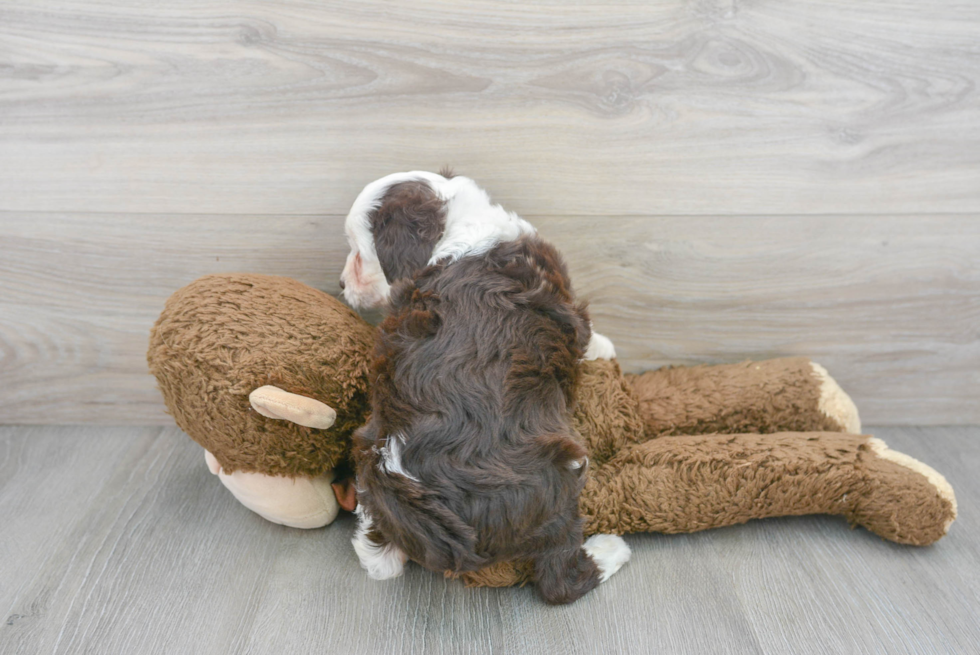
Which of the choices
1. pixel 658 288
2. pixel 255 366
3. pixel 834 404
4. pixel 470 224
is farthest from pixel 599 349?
pixel 255 366

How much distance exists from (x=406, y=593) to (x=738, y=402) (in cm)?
76

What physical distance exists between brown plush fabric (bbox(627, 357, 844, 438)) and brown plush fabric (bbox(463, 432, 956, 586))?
Answer: 12 cm

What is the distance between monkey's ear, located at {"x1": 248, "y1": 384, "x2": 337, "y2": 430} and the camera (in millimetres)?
1008

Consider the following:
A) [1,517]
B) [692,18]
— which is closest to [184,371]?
[1,517]

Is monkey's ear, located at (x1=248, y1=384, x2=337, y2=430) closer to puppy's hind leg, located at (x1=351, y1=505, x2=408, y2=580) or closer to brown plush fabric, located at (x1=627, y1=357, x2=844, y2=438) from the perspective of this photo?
puppy's hind leg, located at (x1=351, y1=505, x2=408, y2=580)

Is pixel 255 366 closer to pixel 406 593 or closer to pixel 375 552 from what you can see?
pixel 375 552

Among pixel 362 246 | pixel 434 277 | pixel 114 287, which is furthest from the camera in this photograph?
pixel 114 287

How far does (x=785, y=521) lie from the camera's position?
4.10 feet

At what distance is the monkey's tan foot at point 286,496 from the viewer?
1172 millimetres

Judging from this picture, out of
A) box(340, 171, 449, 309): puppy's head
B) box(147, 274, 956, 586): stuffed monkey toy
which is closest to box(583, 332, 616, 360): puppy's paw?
box(147, 274, 956, 586): stuffed monkey toy

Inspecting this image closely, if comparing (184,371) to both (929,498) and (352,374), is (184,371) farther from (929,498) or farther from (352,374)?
(929,498)

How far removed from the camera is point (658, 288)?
1.40m

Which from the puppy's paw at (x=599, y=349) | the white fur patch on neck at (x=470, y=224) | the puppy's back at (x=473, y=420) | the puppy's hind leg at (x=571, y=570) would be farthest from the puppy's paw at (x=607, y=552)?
the white fur patch on neck at (x=470, y=224)

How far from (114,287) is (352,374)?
2.22ft
